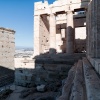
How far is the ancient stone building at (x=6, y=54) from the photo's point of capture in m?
20.5

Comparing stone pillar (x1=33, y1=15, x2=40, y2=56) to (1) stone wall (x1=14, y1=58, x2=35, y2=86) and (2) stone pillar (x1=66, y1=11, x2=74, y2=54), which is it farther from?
(2) stone pillar (x1=66, y1=11, x2=74, y2=54)

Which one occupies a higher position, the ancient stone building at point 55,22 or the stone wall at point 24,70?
the ancient stone building at point 55,22

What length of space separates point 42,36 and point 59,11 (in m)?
3.60

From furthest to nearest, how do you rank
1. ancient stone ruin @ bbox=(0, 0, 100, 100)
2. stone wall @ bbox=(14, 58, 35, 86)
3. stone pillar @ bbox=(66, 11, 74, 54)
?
stone pillar @ bbox=(66, 11, 74, 54), stone wall @ bbox=(14, 58, 35, 86), ancient stone ruin @ bbox=(0, 0, 100, 100)

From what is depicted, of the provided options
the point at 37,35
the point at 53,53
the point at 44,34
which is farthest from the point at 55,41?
the point at 44,34

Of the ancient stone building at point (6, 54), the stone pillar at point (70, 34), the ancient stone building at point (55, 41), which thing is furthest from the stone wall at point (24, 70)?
the ancient stone building at point (6, 54)

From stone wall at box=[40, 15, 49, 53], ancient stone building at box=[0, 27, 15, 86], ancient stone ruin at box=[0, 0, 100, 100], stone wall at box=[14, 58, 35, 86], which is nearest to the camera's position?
ancient stone ruin at box=[0, 0, 100, 100]

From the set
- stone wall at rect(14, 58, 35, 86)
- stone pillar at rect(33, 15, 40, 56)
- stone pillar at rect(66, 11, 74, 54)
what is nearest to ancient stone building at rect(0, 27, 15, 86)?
stone wall at rect(14, 58, 35, 86)

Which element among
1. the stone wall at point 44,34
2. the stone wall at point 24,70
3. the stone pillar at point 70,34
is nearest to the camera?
the stone wall at point 24,70

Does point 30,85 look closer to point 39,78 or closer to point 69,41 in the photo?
point 39,78

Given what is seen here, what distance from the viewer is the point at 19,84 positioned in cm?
1480

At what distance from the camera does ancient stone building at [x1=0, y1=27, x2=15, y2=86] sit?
2047cm

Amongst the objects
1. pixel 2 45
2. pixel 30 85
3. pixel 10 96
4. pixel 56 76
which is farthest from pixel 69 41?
pixel 2 45

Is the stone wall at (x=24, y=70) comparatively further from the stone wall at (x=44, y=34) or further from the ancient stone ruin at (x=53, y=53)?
the stone wall at (x=44, y=34)
